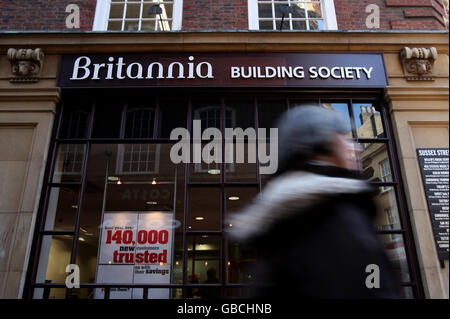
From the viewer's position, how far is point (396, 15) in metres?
7.44

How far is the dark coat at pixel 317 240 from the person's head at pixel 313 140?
0.08 meters

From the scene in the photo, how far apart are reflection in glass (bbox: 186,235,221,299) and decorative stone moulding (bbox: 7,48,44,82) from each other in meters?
4.59

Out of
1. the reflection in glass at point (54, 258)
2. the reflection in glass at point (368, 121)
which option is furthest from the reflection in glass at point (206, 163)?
the reflection in glass at point (368, 121)

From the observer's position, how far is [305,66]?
673 cm

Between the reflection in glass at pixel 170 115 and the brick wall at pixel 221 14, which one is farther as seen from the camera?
the brick wall at pixel 221 14

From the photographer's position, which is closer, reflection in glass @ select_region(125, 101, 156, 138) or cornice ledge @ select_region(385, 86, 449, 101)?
cornice ledge @ select_region(385, 86, 449, 101)

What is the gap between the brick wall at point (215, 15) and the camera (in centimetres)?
739

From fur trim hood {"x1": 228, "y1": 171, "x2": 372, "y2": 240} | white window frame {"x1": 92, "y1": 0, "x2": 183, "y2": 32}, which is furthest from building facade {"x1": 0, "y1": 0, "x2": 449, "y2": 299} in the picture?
fur trim hood {"x1": 228, "y1": 171, "x2": 372, "y2": 240}

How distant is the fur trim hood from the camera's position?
171 centimetres

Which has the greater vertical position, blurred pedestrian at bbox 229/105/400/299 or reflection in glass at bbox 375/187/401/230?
reflection in glass at bbox 375/187/401/230

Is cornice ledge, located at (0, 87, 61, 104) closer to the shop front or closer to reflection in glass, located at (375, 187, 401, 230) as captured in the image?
the shop front

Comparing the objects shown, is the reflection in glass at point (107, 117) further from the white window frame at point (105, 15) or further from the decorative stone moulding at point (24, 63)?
the white window frame at point (105, 15)
